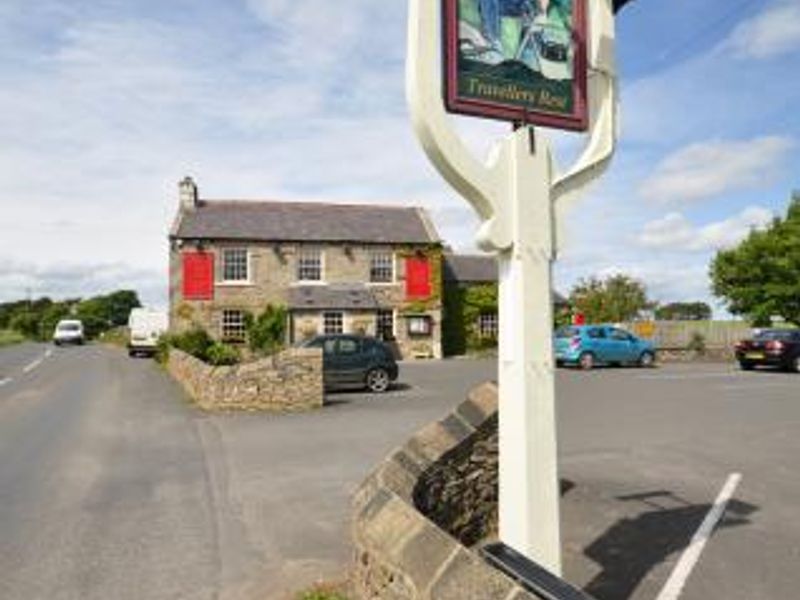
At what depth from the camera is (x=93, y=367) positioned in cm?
3341

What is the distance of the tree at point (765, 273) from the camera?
56.6m

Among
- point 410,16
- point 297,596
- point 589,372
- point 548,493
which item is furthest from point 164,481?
point 589,372

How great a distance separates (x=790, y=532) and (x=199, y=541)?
4.94 m

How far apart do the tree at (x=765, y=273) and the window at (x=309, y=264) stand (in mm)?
30269

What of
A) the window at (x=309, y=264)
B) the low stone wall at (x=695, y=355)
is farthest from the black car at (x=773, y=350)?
the window at (x=309, y=264)

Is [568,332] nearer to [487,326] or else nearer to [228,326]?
[487,326]

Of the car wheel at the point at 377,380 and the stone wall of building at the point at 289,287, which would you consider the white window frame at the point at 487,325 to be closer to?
the stone wall of building at the point at 289,287

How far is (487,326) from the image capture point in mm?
43281

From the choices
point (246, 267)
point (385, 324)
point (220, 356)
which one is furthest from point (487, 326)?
point (220, 356)

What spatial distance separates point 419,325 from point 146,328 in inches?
519

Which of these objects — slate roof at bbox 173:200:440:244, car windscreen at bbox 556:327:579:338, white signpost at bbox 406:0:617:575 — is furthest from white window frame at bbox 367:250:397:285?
white signpost at bbox 406:0:617:575

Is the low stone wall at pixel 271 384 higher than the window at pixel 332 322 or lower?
lower

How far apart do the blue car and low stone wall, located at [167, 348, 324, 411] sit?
47.9 ft

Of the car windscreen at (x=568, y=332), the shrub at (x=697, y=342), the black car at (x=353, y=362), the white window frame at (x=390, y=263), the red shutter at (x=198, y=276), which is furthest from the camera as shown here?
the white window frame at (x=390, y=263)
